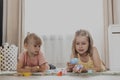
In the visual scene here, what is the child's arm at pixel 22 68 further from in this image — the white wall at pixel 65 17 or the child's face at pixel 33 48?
the white wall at pixel 65 17

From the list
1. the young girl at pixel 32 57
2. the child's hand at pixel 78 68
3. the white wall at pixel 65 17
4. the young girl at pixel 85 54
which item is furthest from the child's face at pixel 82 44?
the white wall at pixel 65 17

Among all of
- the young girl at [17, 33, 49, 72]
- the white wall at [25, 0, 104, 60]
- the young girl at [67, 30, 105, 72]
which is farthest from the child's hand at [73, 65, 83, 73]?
the white wall at [25, 0, 104, 60]

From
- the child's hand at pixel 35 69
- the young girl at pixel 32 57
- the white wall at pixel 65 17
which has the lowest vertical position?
the child's hand at pixel 35 69

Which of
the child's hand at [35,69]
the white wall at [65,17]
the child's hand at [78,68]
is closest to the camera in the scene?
the child's hand at [78,68]

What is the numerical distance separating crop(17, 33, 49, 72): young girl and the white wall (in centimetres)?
54

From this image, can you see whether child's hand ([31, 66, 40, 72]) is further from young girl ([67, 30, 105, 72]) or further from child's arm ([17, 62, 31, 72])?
young girl ([67, 30, 105, 72])

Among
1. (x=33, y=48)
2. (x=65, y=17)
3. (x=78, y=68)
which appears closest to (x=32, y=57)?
(x=33, y=48)

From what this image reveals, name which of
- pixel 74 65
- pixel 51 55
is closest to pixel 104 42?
pixel 51 55

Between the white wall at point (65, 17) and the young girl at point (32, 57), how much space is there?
54cm

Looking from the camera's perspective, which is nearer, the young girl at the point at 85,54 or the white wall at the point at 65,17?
the young girl at the point at 85,54

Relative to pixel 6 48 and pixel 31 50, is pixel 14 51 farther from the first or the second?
pixel 31 50

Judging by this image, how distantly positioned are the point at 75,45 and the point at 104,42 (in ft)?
2.03

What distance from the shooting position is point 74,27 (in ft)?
6.89

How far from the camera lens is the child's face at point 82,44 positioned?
150cm
